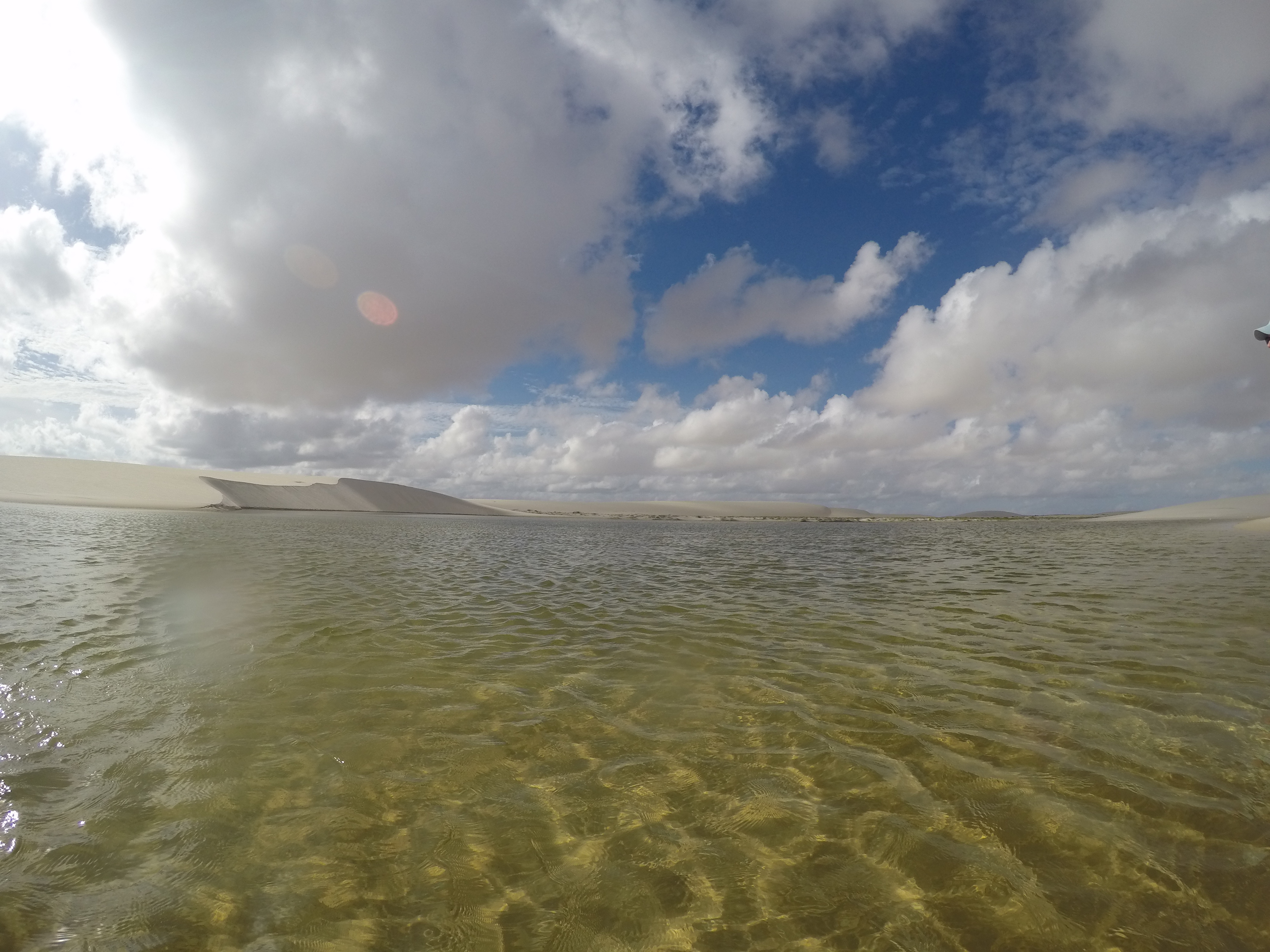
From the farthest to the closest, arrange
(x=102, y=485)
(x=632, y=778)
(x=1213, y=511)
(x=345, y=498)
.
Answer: (x=345, y=498)
(x=1213, y=511)
(x=102, y=485)
(x=632, y=778)

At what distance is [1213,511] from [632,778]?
13709 cm

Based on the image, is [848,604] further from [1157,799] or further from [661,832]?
[661,832]

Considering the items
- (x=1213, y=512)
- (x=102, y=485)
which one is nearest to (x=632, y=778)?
(x=102, y=485)

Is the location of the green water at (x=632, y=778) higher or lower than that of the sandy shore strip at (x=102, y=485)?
lower

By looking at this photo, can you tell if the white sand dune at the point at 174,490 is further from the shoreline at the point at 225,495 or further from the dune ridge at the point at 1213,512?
the dune ridge at the point at 1213,512

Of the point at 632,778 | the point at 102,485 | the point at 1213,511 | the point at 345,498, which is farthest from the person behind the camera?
the point at 345,498

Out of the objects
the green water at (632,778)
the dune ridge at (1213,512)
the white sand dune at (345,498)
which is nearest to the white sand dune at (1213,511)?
the dune ridge at (1213,512)

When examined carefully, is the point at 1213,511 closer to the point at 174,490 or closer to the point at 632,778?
the point at 632,778

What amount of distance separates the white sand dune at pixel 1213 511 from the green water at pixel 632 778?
90651mm

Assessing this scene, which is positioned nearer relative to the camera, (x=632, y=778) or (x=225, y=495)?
(x=632, y=778)

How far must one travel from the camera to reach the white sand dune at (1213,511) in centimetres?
8262

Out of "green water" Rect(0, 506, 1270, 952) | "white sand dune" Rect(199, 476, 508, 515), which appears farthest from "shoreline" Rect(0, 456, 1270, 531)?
"green water" Rect(0, 506, 1270, 952)

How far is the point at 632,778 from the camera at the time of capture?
4.93 metres

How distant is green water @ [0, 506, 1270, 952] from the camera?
10.8 ft
